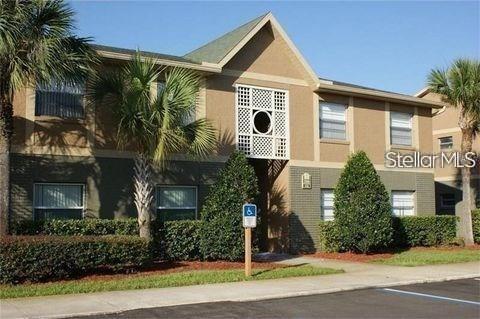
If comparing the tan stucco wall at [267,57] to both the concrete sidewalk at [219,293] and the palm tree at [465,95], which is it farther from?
the concrete sidewalk at [219,293]

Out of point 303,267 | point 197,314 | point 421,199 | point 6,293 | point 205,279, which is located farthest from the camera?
point 421,199

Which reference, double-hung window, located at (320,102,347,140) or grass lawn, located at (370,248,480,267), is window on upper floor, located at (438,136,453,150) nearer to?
grass lawn, located at (370,248,480,267)

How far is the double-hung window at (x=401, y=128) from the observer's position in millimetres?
24172

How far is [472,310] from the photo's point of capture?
33.7 feet

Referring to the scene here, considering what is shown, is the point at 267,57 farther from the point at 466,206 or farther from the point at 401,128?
the point at 466,206

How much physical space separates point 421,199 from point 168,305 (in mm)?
16252

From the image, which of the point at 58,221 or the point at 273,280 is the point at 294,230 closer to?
the point at 273,280

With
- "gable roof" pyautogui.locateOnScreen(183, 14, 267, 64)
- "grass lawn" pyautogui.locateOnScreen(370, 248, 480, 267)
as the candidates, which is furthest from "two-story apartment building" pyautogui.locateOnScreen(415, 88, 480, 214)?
"gable roof" pyautogui.locateOnScreen(183, 14, 267, 64)

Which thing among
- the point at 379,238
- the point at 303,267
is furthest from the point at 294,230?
the point at 303,267

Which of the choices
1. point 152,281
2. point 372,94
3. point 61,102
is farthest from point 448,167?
point 152,281

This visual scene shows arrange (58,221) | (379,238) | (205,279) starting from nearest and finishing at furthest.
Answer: (205,279) < (58,221) < (379,238)

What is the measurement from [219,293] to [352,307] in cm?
281

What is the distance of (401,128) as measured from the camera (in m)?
24.5

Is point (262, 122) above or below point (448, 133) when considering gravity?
below
